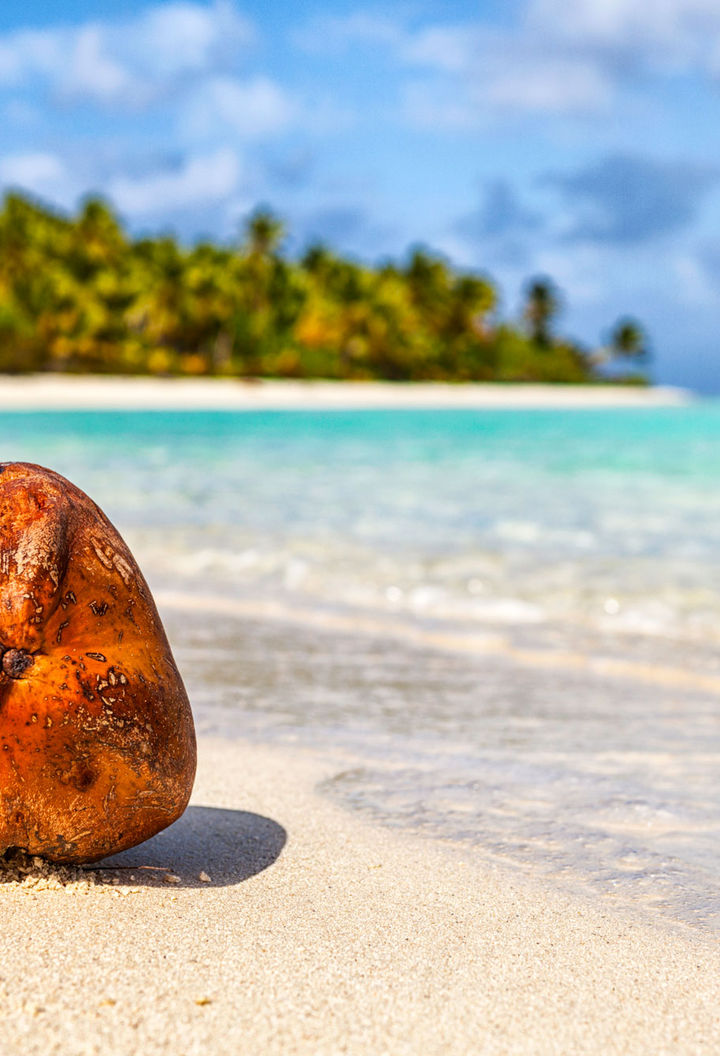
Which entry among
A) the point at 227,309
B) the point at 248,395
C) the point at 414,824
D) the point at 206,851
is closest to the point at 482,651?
the point at 414,824

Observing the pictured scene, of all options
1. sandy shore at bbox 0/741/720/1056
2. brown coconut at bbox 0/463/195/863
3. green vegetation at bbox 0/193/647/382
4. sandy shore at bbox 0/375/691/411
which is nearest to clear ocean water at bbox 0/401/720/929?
sandy shore at bbox 0/741/720/1056

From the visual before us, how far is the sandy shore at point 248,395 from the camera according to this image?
150 feet

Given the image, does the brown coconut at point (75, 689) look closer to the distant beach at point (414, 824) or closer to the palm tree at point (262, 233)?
the distant beach at point (414, 824)

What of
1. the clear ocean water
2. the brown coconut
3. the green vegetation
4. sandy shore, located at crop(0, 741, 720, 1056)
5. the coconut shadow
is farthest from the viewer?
the green vegetation

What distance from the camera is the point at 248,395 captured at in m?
54.2

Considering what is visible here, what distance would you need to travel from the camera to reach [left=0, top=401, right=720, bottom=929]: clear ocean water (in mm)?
2896

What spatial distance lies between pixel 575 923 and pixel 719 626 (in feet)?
12.7

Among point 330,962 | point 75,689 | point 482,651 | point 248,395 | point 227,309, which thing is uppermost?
point 227,309

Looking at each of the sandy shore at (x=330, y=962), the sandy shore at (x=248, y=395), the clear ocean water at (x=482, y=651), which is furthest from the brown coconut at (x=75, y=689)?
the sandy shore at (x=248, y=395)

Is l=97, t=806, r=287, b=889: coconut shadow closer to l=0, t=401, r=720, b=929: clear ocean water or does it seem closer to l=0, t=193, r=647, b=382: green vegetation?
l=0, t=401, r=720, b=929: clear ocean water

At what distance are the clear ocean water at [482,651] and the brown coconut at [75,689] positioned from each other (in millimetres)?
951

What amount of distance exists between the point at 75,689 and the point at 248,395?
174ft

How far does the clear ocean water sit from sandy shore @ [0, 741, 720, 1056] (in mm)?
299

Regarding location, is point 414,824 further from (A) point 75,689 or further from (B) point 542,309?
(B) point 542,309
